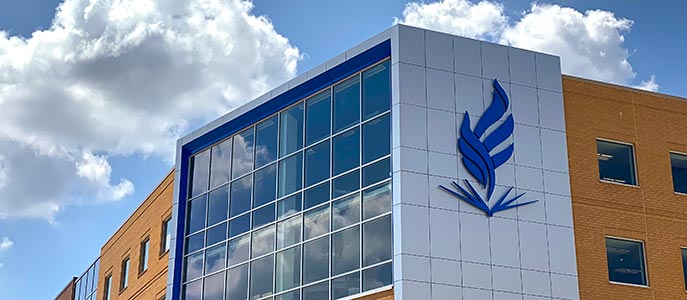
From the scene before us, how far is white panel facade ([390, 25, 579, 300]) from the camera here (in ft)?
88.8

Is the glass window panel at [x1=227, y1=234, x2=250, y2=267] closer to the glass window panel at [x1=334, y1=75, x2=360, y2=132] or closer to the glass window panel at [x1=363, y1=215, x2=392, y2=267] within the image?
the glass window panel at [x1=334, y1=75, x2=360, y2=132]

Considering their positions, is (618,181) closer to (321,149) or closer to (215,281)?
(321,149)

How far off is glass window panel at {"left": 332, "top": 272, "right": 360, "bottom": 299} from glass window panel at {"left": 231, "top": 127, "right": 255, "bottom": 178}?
6.35m

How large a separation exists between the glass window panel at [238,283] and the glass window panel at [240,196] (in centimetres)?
182

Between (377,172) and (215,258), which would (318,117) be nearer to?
(377,172)

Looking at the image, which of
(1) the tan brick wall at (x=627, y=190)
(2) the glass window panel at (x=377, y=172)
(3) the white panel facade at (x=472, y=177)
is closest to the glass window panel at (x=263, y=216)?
(2) the glass window panel at (x=377, y=172)

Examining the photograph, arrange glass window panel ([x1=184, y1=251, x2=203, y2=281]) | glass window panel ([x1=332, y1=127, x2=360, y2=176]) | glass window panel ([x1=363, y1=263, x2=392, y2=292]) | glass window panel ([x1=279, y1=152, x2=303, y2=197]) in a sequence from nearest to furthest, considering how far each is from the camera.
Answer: glass window panel ([x1=363, y1=263, x2=392, y2=292]), glass window panel ([x1=332, y1=127, x2=360, y2=176]), glass window panel ([x1=279, y1=152, x2=303, y2=197]), glass window panel ([x1=184, y1=251, x2=203, y2=281])

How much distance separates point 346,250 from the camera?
94.2 ft

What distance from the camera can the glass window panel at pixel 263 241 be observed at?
104ft

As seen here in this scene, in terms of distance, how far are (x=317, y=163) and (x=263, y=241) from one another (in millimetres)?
3059

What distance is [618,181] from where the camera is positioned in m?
31.2

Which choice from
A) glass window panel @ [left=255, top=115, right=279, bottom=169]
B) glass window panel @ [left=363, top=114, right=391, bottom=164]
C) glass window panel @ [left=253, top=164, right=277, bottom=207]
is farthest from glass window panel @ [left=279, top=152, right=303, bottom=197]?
glass window panel @ [left=363, top=114, right=391, bottom=164]

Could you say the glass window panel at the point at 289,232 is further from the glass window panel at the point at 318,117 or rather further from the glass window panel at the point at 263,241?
the glass window panel at the point at 318,117

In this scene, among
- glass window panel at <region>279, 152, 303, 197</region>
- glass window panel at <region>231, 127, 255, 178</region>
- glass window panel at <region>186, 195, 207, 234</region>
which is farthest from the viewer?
glass window panel at <region>186, 195, 207, 234</region>
